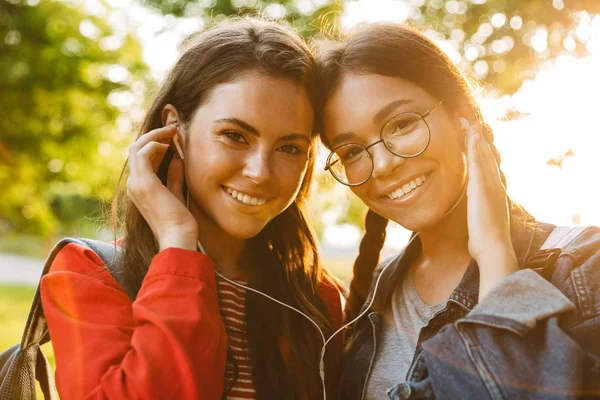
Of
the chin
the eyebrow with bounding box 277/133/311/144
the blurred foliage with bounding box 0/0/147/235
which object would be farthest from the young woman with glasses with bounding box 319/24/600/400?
the blurred foliage with bounding box 0/0/147/235

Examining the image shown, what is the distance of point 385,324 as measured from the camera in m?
2.96

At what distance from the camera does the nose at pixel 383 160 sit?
8.90ft

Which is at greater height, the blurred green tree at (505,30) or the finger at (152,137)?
the blurred green tree at (505,30)

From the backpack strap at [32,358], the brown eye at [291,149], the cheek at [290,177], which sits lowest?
the backpack strap at [32,358]

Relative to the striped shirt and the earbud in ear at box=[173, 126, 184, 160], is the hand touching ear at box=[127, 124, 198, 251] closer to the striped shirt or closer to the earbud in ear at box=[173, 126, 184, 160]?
the earbud in ear at box=[173, 126, 184, 160]

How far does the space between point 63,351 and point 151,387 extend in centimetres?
43

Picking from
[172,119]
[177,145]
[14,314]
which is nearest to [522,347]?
[177,145]

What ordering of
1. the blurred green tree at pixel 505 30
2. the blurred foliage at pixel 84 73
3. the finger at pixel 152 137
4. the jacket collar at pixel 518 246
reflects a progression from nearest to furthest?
the jacket collar at pixel 518 246, the finger at pixel 152 137, the blurred green tree at pixel 505 30, the blurred foliage at pixel 84 73

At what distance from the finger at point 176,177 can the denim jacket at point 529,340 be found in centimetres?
126

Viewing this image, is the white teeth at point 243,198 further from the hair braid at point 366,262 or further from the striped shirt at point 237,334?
the hair braid at point 366,262

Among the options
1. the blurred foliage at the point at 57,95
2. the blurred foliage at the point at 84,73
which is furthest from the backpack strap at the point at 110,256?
the blurred foliage at the point at 57,95

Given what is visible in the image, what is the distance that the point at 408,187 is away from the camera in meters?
2.74

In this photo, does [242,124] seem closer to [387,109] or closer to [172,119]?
[172,119]

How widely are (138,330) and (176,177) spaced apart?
2.63 feet
